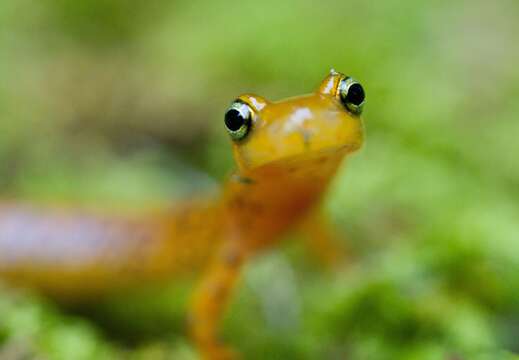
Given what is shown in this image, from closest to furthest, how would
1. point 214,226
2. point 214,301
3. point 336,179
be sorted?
point 214,301
point 214,226
point 336,179

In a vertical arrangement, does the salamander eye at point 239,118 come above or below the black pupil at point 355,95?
below

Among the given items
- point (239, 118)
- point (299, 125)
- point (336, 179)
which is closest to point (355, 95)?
point (299, 125)

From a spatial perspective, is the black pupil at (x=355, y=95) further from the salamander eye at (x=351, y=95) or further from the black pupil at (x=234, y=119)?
the black pupil at (x=234, y=119)

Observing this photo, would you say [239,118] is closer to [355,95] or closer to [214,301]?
[355,95]

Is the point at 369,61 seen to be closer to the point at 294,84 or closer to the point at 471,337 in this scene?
the point at 294,84

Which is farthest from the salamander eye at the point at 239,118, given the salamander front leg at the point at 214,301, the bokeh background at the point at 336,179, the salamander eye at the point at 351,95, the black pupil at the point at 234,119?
the bokeh background at the point at 336,179

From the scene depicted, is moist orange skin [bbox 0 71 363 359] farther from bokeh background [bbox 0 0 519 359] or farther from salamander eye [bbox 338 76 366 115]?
bokeh background [bbox 0 0 519 359]

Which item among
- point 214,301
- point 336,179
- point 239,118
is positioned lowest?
point 214,301
